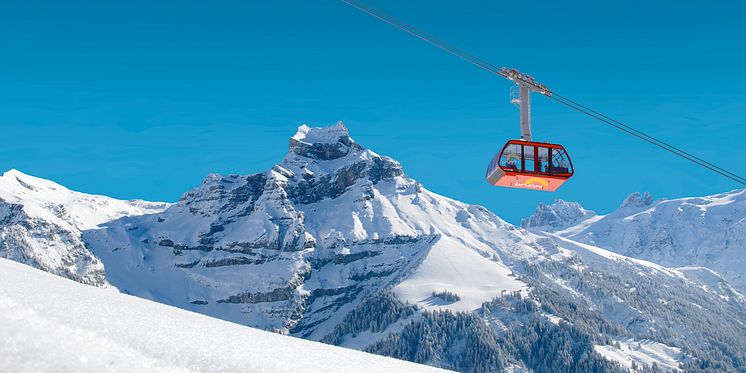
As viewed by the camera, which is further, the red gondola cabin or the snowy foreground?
the red gondola cabin

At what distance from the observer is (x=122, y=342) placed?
746cm

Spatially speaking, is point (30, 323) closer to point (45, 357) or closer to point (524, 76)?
point (45, 357)

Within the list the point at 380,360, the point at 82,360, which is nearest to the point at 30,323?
the point at 82,360

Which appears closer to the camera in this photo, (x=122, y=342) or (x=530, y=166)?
(x=122, y=342)

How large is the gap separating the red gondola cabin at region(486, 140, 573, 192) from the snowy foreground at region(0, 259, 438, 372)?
2606 centimetres

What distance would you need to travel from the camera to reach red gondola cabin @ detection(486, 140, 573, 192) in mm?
34094

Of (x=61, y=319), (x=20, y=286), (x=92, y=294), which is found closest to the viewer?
(x=61, y=319)

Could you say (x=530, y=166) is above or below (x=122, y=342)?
above

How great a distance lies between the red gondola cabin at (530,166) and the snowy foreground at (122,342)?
85.5 ft

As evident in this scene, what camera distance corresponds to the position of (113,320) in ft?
25.8

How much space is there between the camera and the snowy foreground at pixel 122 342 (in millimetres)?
7148

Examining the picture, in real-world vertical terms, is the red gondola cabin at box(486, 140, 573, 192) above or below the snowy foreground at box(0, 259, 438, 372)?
above

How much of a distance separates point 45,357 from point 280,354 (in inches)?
83.7

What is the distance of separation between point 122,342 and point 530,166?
94.4 ft
